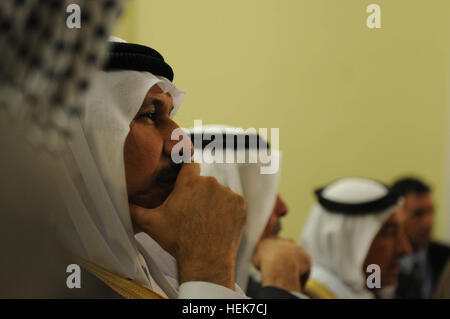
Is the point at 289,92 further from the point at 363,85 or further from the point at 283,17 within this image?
the point at 363,85

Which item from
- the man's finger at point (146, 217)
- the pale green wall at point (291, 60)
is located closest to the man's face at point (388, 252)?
the pale green wall at point (291, 60)

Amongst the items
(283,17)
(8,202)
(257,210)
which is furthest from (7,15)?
(257,210)

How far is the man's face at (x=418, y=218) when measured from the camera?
126 inches

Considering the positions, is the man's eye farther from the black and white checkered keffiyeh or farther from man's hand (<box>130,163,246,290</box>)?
the black and white checkered keffiyeh

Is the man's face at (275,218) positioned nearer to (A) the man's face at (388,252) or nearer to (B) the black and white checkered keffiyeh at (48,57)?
(A) the man's face at (388,252)

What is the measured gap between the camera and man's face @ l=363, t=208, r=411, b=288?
1.73 m

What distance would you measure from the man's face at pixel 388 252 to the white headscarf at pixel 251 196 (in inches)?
22.5

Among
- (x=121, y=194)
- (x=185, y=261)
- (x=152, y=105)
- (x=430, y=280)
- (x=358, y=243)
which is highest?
(x=152, y=105)

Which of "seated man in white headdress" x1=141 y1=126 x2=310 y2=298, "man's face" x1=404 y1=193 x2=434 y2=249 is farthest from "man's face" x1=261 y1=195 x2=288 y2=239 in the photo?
"man's face" x1=404 y1=193 x2=434 y2=249

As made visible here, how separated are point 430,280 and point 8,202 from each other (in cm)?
335

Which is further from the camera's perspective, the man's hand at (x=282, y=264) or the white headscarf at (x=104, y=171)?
the man's hand at (x=282, y=264)

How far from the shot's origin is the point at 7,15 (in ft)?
1.63

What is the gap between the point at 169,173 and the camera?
890mm

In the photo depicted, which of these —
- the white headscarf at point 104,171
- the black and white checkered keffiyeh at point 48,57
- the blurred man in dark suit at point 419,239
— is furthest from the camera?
the blurred man in dark suit at point 419,239
